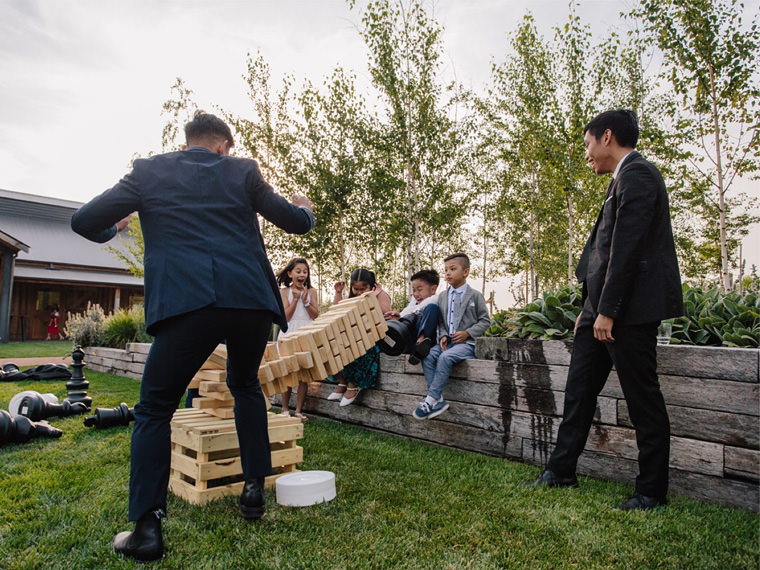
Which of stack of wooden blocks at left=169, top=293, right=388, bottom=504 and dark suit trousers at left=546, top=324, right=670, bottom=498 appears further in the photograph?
stack of wooden blocks at left=169, top=293, right=388, bottom=504

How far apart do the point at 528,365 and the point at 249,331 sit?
82.5 inches

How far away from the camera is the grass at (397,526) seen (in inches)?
76.2

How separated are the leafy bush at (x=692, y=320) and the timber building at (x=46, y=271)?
69.4ft

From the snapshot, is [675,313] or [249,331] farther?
[675,313]

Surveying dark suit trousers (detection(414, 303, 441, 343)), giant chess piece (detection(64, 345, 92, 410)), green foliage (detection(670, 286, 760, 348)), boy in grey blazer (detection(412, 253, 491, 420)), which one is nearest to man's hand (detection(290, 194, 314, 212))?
boy in grey blazer (detection(412, 253, 491, 420))

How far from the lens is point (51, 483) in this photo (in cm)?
290

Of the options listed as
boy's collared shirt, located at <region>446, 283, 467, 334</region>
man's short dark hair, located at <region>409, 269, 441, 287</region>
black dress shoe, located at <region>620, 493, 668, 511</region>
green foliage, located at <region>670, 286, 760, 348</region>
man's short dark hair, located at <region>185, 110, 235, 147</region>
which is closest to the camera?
man's short dark hair, located at <region>185, 110, 235, 147</region>

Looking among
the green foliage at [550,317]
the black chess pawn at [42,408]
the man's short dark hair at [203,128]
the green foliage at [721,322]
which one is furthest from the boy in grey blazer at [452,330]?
the black chess pawn at [42,408]

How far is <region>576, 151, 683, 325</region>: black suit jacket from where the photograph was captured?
95.9 inches

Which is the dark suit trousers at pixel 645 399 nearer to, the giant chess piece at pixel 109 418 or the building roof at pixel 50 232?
the giant chess piece at pixel 109 418

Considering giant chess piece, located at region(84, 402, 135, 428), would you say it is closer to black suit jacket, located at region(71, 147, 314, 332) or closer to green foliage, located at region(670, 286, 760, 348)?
black suit jacket, located at region(71, 147, 314, 332)

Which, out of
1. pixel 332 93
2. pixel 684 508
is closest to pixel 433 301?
pixel 684 508

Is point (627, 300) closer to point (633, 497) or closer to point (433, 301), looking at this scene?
point (633, 497)

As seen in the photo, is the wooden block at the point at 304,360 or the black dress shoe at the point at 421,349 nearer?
the wooden block at the point at 304,360
